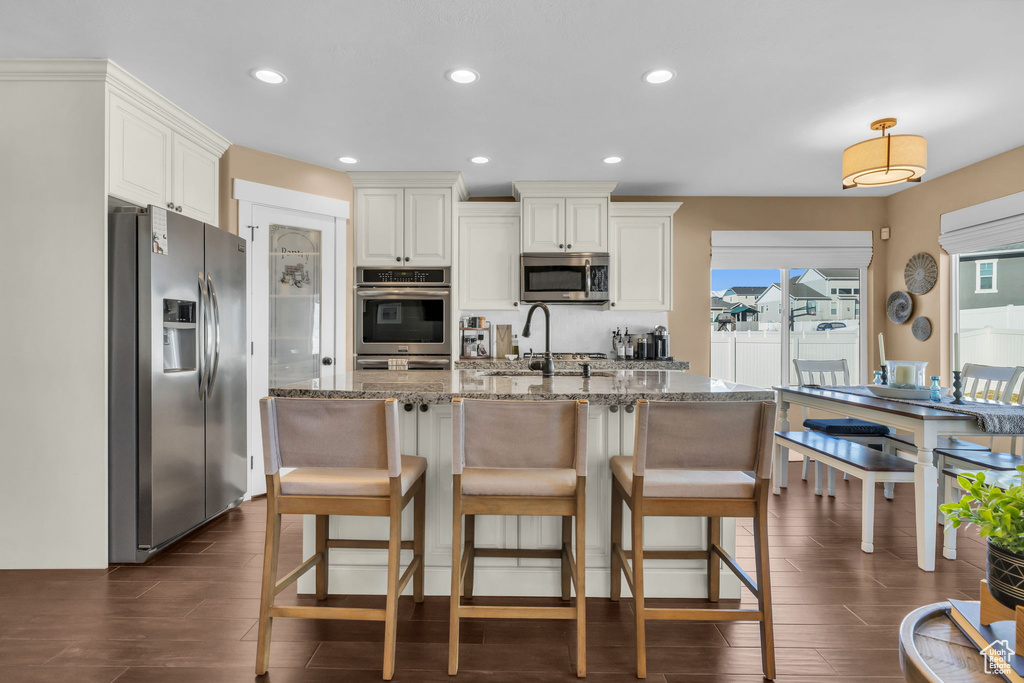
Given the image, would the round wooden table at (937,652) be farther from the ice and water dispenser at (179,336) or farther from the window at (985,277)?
the window at (985,277)

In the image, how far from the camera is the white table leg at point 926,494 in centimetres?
255

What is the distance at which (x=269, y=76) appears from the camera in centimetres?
270

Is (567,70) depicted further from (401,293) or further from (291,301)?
(291,301)

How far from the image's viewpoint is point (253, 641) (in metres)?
1.95

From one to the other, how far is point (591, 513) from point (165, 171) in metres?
3.07

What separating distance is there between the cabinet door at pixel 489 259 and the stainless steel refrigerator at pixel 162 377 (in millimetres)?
2021

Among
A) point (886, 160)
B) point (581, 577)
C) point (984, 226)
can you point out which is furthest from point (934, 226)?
point (581, 577)

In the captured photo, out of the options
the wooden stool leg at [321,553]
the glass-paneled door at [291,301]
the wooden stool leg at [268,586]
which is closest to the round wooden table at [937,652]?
the wooden stool leg at [268,586]

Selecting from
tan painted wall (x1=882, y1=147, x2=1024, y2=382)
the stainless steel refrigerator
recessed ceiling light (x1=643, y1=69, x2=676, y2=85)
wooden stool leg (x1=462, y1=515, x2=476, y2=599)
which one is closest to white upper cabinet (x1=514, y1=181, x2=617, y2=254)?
recessed ceiling light (x1=643, y1=69, x2=676, y2=85)

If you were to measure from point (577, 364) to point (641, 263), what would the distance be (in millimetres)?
1105

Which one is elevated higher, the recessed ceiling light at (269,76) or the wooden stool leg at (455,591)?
the recessed ceiling light at (269,76)

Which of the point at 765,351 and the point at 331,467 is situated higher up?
the point at 765,351

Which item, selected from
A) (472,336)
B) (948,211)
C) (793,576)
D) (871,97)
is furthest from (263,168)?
(948,211)

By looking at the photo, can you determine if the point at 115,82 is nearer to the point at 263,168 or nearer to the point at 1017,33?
the point at 263,168
